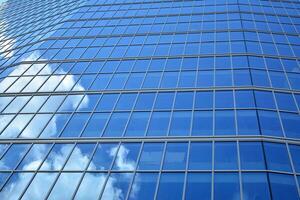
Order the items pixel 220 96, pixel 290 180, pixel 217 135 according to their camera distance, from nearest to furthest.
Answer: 1. pixel 290 180
2. pixel 217 135
3. pixel 220 96

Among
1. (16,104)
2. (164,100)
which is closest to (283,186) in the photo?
(164,100)

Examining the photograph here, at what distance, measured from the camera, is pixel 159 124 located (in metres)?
24.1

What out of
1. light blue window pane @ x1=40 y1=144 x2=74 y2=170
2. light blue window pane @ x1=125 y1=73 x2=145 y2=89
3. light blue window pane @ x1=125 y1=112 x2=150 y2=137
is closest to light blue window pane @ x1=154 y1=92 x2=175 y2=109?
light blue window pane @ x1=125 y1=112 x2=150 y2=137

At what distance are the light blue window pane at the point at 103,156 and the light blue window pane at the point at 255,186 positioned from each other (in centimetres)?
650

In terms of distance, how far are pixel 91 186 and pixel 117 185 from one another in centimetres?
121

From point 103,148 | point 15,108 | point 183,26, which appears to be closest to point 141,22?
point 183,26

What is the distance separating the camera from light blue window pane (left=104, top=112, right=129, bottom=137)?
23953 millimetres

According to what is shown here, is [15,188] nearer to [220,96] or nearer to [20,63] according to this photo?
[220,96]

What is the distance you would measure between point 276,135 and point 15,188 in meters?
12.9

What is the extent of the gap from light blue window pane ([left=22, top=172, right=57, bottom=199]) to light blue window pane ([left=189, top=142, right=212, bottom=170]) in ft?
21.5

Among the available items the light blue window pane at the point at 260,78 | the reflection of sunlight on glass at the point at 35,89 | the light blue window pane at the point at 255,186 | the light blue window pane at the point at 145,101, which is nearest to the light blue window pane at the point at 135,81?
the light blue window pane at the point at 145,101

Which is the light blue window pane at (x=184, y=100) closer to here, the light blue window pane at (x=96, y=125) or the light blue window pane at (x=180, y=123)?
the light blue window pane at (x=180, y=123)

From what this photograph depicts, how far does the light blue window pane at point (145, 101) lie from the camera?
25938 millimetres

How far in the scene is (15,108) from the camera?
28141mm
